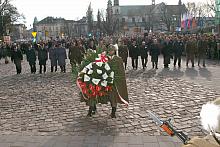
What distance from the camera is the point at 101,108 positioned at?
742 cm

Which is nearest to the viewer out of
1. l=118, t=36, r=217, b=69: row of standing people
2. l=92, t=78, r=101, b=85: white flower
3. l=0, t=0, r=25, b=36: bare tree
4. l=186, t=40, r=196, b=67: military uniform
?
l=92, t=78, r=101, b=85: white flower

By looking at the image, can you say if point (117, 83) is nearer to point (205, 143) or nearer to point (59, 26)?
point (205, 143)

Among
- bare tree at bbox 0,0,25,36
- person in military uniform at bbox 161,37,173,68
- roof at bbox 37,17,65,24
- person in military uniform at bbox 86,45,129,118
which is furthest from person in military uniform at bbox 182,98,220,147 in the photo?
roof at bbox 37,17,65,24

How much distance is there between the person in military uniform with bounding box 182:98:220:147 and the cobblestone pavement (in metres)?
3.85

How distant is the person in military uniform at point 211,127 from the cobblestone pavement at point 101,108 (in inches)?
151

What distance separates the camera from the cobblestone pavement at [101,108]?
19.0 ft

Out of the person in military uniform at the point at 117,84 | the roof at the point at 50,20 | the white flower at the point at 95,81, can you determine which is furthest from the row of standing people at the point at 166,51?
the roof at the point at 50,20

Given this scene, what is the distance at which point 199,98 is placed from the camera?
8.20 m

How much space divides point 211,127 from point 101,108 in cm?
593

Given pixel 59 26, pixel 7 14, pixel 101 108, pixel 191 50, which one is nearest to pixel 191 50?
pixel 191 50

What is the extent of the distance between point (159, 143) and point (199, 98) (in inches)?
145

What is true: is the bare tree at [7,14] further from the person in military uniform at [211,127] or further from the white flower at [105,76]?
the person in military uniform at [211,127]

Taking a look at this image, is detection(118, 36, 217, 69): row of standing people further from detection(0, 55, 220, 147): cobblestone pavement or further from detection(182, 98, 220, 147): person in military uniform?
detection(182, 98, 220, 147): person in military uniform

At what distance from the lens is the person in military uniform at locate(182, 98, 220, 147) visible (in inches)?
58.7
